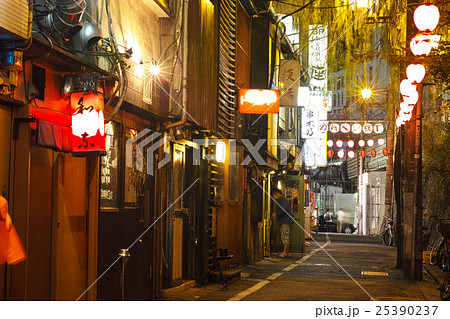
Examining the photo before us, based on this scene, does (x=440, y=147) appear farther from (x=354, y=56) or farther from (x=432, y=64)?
(x=432, y=64)

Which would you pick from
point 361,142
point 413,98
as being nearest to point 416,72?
point 413,98

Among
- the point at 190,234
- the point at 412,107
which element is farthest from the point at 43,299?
the point at 412,107

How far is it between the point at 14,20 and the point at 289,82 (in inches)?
731

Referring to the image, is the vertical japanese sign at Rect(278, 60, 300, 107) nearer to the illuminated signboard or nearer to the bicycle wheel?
the illuminated signboard

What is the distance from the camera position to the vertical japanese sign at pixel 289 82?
24469 millimetres

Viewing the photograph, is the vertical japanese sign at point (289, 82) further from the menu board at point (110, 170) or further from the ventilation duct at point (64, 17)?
the ventilation duct at point (64, 17)

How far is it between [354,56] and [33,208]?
53.7ft

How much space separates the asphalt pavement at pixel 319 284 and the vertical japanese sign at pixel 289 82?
5.84 m

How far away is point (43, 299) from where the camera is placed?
857cm

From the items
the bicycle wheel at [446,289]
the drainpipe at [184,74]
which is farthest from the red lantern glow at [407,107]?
the drainpipe at [184,74]

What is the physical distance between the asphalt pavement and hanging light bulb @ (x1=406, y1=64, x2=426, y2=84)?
5.32 m

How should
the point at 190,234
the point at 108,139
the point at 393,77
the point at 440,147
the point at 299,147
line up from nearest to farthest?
the point at 108,139 → the point at 190,234 → the point at 393,77 → the point at 440,147 → the point at 299,147

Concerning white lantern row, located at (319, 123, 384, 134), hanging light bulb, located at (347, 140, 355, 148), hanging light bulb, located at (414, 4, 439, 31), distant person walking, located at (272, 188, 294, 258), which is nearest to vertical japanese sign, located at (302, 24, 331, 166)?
white lantern row, located at (319, 123, 384, 134)

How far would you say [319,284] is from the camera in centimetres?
1551
